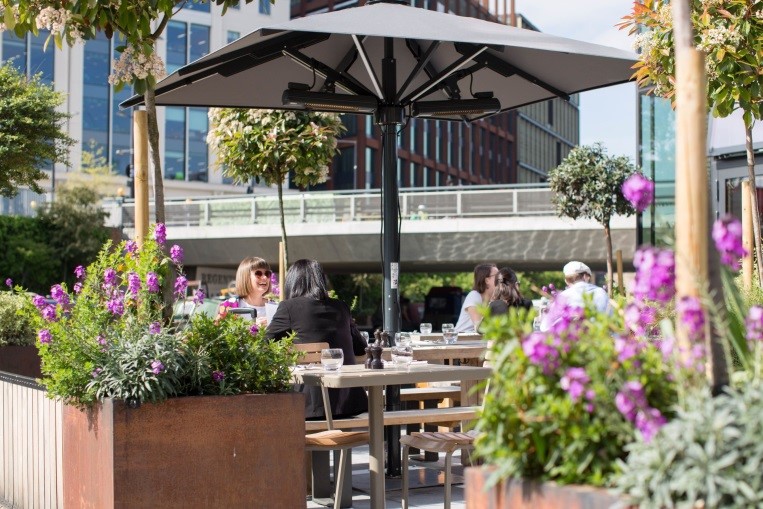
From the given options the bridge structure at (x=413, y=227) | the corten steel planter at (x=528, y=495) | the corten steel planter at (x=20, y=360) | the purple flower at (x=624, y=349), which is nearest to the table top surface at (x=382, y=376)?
the corten steel planter at (x=528, y=495)

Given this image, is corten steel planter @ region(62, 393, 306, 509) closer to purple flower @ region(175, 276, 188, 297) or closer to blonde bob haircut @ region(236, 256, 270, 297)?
purple flower @ region(175, 276, 188, 297)

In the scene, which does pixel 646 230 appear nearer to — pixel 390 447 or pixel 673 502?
pixel 390 447

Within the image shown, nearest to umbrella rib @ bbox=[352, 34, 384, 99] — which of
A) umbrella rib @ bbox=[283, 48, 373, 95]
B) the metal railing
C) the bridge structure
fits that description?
umbrella rib @ bbox=[283, 48, 373, 95]

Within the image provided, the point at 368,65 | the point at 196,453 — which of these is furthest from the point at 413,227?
the point at 196,453

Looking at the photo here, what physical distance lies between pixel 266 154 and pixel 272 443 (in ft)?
31.6

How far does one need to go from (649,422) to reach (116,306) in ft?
10.2

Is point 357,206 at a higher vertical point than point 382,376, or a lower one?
higher

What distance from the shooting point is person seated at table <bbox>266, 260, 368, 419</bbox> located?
691 cm

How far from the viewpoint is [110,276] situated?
5.38 metres

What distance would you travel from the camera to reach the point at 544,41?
6.54m

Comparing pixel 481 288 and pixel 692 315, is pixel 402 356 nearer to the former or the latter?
pixel 692 315

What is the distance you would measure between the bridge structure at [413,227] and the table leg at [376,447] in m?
27.6

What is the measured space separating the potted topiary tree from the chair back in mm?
1145

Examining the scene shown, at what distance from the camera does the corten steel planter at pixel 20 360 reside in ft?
29.8
